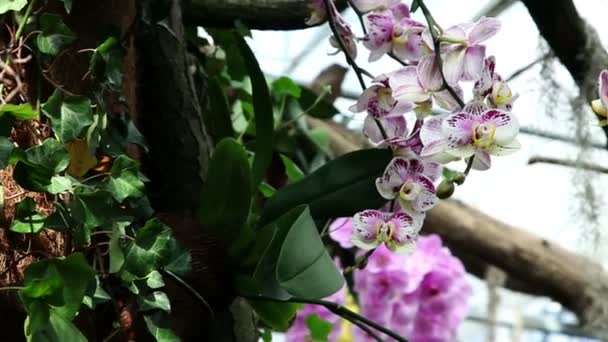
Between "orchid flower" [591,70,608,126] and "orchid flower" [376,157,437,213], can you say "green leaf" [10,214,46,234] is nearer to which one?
"orchid flower" [376,157,437,213]

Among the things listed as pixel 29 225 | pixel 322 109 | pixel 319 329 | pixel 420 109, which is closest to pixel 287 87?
pixel 322 109

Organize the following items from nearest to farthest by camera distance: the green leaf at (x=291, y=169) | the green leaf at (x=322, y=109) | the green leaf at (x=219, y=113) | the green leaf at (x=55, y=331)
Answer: the green leaf at (x=55, y=331) → the green leaf at (x=219, y=113) → the green leaf at (x=291, y=169) → the green leaf at (x=322, y=109)

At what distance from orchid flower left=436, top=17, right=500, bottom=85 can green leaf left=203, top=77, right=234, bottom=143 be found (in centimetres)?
31

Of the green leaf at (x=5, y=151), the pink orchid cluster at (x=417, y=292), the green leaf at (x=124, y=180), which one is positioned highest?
the green leaf at (x=5, y=151)

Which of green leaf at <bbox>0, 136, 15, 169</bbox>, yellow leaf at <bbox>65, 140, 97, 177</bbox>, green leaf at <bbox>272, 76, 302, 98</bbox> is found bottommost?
green leaf at <bbox>272, 76, 302, 98</bbox>

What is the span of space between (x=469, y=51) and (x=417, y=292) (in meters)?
0.79

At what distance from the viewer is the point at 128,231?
0.59m

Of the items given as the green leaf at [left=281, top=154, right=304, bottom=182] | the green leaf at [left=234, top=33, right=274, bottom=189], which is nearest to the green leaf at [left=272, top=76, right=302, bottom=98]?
the green leaf at [left=281, top=154, right=304, bottom=182]

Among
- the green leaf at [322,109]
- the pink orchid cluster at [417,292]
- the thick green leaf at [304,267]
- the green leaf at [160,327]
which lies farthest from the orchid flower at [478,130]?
the pink orchid cluster at [417,292]

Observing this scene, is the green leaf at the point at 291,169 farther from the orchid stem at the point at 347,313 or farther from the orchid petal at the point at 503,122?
the orchid petal at the point at 503,122

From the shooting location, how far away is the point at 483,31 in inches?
23.0

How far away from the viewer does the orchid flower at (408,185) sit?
625mm

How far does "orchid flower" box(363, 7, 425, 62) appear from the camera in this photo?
68 centimetres

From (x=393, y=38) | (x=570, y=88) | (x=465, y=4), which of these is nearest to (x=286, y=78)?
(x=570, y=88)
